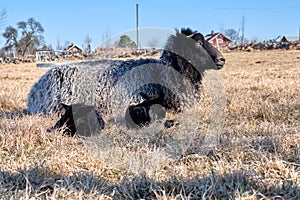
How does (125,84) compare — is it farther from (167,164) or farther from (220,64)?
(167,164)

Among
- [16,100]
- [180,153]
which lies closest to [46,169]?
[180,153]

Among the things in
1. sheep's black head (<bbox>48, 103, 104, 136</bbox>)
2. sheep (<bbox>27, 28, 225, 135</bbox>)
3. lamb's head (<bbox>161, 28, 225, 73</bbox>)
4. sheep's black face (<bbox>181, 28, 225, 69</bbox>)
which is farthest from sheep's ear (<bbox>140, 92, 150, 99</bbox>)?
sheep's black face (<bbox>181, 28, 225, 69</bbox>)

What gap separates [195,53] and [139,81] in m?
0.85

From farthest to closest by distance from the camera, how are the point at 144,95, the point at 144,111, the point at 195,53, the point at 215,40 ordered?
the point at 215,40 → the point at 195,53 → the point at 144,95 → the point at 144,111

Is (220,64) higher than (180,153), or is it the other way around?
(220,64)

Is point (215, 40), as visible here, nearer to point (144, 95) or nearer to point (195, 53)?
point (195, 53)

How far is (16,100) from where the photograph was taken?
533 cm

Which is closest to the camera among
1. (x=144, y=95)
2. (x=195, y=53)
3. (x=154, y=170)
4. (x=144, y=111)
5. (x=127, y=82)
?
(x=154, y=170)

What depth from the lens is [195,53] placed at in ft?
14.1

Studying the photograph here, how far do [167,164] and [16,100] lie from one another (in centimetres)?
387

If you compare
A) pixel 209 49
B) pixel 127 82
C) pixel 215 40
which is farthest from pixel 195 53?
pixel 215 40

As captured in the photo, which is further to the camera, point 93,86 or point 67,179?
point 93,86

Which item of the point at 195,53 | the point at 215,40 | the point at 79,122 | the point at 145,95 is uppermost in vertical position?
the point at 215,40

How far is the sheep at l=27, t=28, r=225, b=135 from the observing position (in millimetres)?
4152
